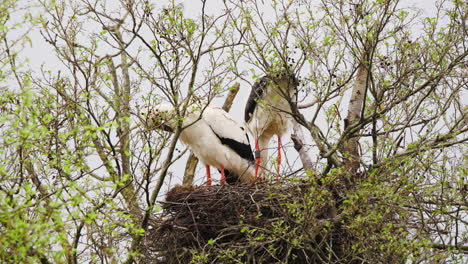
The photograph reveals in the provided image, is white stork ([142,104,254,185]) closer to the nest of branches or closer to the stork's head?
the stork's head

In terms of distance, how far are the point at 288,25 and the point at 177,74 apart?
4.37 ft

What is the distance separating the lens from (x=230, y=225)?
9.41m

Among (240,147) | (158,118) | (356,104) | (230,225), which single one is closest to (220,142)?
(240,147)

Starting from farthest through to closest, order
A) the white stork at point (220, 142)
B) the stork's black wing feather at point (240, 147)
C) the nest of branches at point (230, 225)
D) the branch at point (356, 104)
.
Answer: the stork's black wing feather at point (240, 147), the white stork at point (220, 142), the branch at point (356, 104), the nest of branches at point (230, 225)

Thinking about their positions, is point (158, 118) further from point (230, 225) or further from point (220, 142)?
point (220, 142)

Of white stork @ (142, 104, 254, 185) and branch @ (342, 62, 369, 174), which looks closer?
branch @ (342, 62, 369, 174)

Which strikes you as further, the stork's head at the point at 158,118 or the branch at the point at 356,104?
the branch at the point at 356,104

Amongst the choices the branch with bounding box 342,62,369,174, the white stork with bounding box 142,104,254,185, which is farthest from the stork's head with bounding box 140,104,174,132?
the branch with bounding box 342,62,369,174

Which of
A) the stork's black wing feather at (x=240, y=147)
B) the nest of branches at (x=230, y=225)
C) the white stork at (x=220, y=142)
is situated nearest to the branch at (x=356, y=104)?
the nest of branches at (x=230, y=225)

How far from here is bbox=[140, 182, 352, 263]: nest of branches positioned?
8781 mm

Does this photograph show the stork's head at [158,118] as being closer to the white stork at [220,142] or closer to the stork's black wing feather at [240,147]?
the white stork at [220,142]

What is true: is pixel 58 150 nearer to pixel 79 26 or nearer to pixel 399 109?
pixel 79 26

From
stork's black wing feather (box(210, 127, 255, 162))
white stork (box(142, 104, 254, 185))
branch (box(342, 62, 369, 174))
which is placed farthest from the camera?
stork's black wing feather (box(210, 127, 255, 162))

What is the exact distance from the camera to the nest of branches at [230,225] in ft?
28.8
